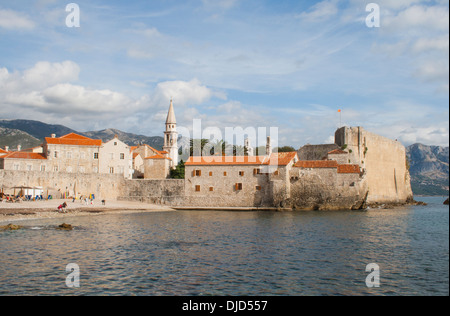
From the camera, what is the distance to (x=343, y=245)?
22.4 m

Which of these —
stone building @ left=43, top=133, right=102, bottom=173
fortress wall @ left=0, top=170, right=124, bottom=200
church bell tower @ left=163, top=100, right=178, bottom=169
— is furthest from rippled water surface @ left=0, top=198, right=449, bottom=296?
church bell tower @ left=163, top=100, right=178, bottom=169

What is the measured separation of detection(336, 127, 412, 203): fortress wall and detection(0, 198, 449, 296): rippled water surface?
27.5m

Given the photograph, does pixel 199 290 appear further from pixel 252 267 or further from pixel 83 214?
pixel 83 214

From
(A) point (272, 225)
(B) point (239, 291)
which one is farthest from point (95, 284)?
(A) point (272, 225)

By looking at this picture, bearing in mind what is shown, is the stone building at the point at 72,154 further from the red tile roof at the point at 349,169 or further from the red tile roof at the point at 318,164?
the red tile roof at the point at 349,169

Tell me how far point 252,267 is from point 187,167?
3307cm

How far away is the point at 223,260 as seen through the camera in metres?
18.4

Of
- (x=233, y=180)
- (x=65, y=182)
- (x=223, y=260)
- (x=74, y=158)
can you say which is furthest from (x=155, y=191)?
(x=223, y=260)

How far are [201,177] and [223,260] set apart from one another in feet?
101

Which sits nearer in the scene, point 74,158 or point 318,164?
point 318,164

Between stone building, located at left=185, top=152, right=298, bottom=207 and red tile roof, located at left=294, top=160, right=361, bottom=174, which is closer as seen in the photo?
red tile roof, located at left=294, top=160, right=361, bottom=174

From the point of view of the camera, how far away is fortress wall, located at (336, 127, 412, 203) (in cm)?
5562

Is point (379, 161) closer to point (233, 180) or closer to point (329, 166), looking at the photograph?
point (329, 166)

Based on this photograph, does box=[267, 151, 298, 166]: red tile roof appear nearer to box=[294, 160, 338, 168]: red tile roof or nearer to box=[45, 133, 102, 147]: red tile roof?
box=[294, 160, 338, 168]: red tile roof
